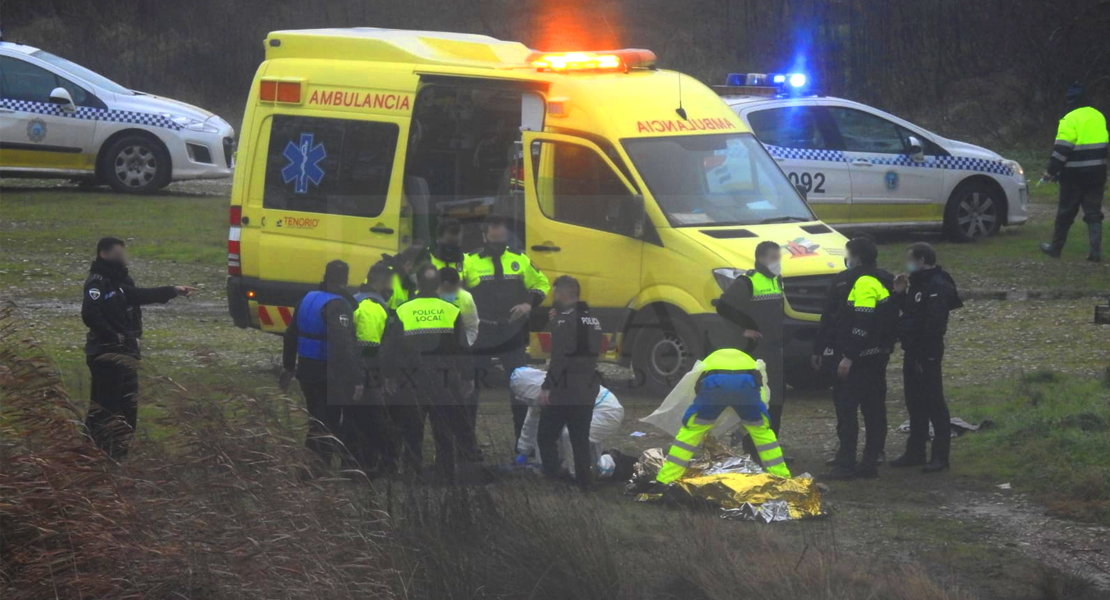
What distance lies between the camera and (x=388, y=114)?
1023 centimetres

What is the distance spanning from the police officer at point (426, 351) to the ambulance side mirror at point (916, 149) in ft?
27.8

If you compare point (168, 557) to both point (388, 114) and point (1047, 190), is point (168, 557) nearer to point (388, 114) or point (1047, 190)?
point (388, 114)

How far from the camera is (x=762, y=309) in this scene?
8.23 metres

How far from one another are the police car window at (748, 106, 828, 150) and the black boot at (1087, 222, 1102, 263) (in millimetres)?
2920

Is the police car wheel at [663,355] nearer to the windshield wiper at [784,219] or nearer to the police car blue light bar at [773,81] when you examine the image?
the windshield wiper at [784,219]

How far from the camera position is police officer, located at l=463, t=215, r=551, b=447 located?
9007 millimetres

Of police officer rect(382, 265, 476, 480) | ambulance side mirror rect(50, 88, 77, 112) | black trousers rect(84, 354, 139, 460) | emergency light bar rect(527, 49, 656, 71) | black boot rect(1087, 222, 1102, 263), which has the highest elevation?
emergency light bar rect(527, 49, 656, 71)

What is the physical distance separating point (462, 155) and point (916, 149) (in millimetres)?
6187

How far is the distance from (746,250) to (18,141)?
11.2 metres

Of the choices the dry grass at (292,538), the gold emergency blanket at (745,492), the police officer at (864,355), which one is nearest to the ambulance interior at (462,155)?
the police officer at (864,355)

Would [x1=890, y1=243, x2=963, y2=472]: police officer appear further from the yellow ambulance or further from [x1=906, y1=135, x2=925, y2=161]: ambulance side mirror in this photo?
[x1=906, y1=135, x2=925, y2=161]: ambulance side mirror

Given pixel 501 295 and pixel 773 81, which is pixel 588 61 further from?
pixel 773 81

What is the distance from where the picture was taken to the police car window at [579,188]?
31.9 ft

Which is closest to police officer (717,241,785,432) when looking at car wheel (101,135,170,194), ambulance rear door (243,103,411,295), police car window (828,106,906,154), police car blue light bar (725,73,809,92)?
ambulance rear door (243,103,411,295)
